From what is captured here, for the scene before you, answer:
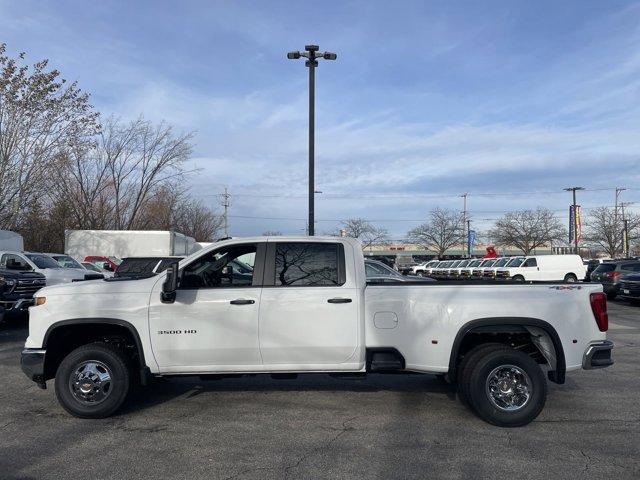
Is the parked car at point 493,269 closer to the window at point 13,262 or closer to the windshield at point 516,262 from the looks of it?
the windshield at point 516,262

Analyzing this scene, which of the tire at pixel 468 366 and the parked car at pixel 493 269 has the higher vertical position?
the parked car at pixel 493 269

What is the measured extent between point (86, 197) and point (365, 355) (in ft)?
107

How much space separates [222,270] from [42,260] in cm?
1251

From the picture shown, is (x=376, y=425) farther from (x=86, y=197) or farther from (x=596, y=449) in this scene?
(x=86, y=197)

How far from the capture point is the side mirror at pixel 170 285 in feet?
17.6

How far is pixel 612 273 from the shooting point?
838 inches

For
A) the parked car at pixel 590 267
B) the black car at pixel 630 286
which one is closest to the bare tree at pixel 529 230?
the parked car at pixel 590 267

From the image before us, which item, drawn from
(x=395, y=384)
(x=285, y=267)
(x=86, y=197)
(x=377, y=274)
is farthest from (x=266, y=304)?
(x=86, y=197)

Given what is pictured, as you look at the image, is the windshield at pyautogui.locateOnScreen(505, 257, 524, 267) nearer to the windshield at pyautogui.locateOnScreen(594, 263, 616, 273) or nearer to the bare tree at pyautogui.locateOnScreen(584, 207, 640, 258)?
the windshield at pyautogui.locateOnScreen(594, 263, 616, 273)

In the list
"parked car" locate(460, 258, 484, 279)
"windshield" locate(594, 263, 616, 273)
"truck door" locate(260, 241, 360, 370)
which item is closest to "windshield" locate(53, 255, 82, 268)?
"truck door" locate(260, 241, 360, 370)

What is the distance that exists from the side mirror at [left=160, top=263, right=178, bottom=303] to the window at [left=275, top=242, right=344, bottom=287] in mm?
1020

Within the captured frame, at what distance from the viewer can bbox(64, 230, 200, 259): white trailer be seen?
2572 centimetres

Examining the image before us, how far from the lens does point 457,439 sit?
5133 millimetres

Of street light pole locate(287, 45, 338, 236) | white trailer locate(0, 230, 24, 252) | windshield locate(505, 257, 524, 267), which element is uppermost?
street light pole locate(287, 45, 338, 236)
